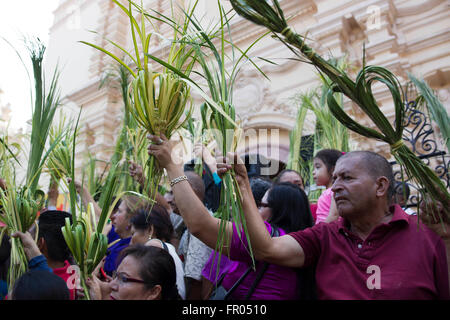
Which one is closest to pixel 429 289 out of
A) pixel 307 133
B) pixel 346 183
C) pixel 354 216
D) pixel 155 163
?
pixel 354 216

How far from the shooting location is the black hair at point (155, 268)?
1.70 meters

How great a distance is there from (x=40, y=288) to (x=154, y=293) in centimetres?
48

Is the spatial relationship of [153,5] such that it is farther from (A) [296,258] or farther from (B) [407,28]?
(A) [296,258]

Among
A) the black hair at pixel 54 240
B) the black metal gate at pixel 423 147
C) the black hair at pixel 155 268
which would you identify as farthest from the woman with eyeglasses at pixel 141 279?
the black metal gate at pixel 423 147

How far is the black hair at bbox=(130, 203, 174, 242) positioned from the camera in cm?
245

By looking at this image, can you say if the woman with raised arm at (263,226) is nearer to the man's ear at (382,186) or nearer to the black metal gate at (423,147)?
the man's ear at (382,186)

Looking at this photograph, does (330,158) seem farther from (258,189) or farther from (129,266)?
(129,266)

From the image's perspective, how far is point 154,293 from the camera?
5.54 feet

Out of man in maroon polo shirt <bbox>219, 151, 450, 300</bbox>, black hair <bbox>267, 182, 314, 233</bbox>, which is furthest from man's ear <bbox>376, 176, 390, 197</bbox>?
black hair <bbox>267, 182, 314, 233</bbox>

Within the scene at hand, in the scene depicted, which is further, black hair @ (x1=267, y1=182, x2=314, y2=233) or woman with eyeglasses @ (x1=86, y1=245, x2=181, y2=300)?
black hair @ (x1=267, y1=182, x2=314, y2=233)

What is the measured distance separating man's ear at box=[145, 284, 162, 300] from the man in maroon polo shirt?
481mm

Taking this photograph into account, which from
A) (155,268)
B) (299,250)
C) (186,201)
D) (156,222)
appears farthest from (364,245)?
(156,222)

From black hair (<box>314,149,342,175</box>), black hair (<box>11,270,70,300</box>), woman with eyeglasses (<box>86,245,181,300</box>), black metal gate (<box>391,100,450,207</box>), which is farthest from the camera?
black metal gate (<box>391,100,450,207</box>)

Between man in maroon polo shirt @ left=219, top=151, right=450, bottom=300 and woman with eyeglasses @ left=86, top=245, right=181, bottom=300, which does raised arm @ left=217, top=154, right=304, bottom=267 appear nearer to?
man in maroon polo shirt @ left=219, top=151, right=450, bottom=300
